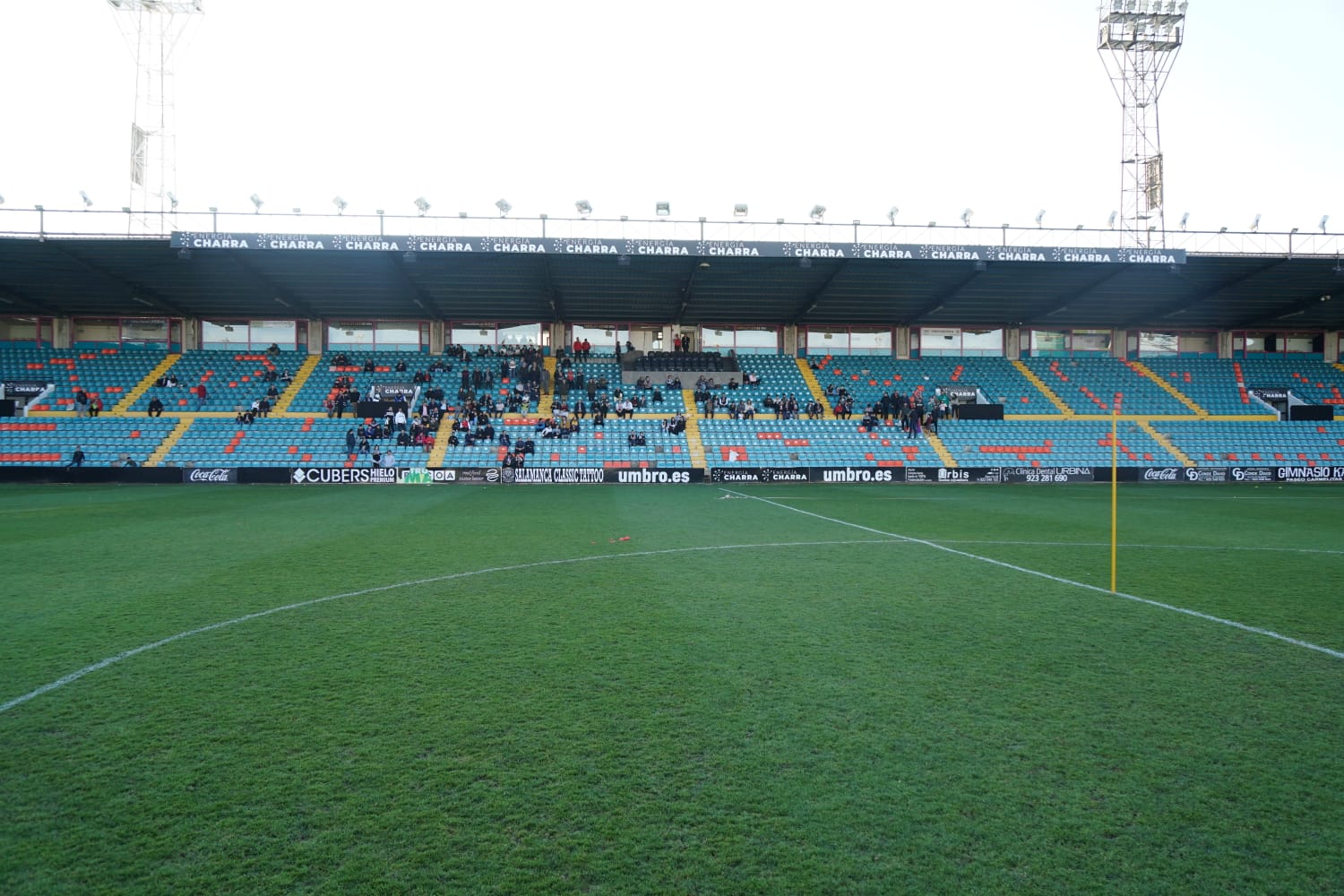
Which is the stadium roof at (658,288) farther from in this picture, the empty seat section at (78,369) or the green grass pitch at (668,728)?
the green grass pitch at (668,728)

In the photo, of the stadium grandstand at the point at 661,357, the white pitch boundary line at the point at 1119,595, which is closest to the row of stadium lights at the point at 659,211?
the stadium grandstand at the point at 661,357

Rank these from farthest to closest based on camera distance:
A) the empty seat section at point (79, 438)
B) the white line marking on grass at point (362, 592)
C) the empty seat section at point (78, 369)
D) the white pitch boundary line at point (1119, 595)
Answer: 1. the empty seat section at point (78, 369)
2. the empty seat section at point (79, 438)
3. the white pitch boundary line at point (1119, 595)
4. the white line marking on grass at point (362, 592)

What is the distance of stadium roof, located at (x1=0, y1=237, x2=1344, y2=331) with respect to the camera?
112 feet

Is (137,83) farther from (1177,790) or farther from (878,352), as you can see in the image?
(1177,790)

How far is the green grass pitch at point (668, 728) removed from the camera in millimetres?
3539

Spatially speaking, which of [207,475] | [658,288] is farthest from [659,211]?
[207,475]

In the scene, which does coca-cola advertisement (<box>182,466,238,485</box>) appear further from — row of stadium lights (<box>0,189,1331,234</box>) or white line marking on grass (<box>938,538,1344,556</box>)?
white line marking on grass (<box>938,538,1344,556</box>)

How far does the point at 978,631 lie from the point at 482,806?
18.0 ft

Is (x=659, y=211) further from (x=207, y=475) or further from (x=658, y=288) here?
(x=207, y=475)

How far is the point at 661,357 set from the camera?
41.6m

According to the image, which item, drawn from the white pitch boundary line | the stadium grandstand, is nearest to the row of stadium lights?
the stadium grandstand

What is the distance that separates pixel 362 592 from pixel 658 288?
30.3 meters

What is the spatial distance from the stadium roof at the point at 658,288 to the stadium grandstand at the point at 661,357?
0.19 meters

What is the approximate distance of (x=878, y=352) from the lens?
4466 cm
